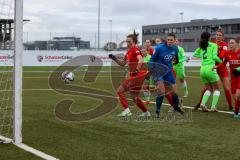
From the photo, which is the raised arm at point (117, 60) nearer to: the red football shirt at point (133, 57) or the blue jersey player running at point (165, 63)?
the red football shirt at point (133, 57)

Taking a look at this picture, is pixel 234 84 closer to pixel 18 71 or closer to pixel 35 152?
pixel 18 71

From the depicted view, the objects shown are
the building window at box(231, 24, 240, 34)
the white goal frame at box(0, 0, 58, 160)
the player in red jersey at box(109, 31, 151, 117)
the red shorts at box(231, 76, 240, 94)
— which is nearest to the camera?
the white goal frame at box(0, 0, 58, 160)

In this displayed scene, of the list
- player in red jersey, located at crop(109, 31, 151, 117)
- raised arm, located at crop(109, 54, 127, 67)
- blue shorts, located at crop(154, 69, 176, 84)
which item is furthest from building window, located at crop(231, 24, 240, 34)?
raised arm, located at crop(109, 54, 127, 67)

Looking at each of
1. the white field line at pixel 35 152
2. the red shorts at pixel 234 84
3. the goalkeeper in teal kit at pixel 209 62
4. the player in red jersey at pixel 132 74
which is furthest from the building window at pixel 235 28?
the white field line at pixel 35 152

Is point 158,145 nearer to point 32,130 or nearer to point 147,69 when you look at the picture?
point 32,130

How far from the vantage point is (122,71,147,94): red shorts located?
10977mm

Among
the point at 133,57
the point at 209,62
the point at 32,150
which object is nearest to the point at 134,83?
the point at 133,57

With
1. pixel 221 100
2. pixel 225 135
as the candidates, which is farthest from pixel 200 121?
pixel 221 100

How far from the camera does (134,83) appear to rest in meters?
11.1

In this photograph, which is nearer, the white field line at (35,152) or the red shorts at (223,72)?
the white field line at (35,152)

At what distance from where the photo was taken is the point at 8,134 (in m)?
8.59

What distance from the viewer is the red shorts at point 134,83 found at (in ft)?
36.0

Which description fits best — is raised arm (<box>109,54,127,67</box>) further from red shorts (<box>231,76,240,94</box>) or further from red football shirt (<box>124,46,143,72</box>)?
red shorts (<box>231,76,240,94</box>)

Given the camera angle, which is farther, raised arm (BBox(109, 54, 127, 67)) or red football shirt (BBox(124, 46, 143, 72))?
red football shirt (BBox(124, 46, 143, 72))
